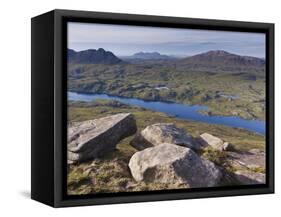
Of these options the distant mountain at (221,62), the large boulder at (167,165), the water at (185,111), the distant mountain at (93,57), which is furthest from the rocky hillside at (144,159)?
the distant mountain at (221,62)

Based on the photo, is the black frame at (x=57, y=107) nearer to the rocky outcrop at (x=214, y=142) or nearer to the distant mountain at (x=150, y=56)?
the distant mountain at (x=150, y=56)

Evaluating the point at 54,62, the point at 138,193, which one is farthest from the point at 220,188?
the point at 54,62

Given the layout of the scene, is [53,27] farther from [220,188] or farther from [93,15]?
[220,188]

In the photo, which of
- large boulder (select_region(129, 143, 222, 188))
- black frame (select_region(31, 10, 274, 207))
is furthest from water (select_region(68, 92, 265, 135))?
large boulder (select_region(129, 143, 222, 188))

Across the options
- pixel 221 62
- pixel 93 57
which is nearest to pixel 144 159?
pixel 93 57

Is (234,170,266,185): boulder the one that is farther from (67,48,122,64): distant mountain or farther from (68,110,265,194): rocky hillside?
(67,48,122,64): distant mountain
